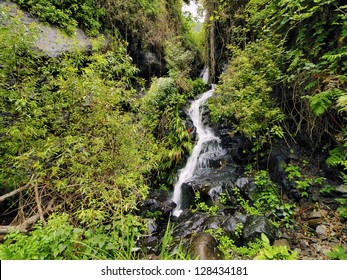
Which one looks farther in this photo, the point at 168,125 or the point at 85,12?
the point at 168,125

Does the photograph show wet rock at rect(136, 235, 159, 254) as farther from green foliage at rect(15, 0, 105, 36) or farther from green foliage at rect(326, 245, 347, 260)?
green foliage at rect(15, 0, 105, 36)

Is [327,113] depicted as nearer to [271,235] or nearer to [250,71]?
[250,71]

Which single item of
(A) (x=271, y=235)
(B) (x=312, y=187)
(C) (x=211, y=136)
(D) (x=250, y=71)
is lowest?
(A) (x=271, y=235)

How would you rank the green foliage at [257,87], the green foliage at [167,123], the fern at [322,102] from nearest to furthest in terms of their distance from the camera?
the fern at [322,102], the green foliage at [257,87], the green foliage at [167,123]

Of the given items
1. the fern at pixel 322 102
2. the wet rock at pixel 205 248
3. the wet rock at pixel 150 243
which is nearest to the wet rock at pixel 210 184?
the wet rock at pixel 205 248

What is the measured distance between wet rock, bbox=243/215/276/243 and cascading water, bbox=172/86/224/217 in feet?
6.25

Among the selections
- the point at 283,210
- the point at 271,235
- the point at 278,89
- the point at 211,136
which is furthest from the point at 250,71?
the point at 271,235

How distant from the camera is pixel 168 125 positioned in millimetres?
6113

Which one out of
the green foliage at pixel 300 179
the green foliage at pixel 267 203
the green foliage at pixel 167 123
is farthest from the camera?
the green foliage at pixel 167 123

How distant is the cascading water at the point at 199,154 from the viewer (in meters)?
5.26

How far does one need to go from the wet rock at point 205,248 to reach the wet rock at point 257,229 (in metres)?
0.64

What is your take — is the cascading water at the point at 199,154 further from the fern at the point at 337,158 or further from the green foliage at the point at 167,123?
the fern at the point at 337,158
